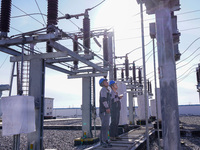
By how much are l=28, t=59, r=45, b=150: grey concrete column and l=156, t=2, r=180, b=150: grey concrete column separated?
Result: 3235 mm

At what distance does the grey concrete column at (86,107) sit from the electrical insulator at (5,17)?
454 cm

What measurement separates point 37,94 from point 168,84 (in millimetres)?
3533

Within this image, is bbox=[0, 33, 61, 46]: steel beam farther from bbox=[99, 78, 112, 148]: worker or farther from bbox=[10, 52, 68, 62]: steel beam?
bbox=[99, 78, 112, 148]: worker

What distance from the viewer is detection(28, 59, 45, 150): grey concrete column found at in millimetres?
5417

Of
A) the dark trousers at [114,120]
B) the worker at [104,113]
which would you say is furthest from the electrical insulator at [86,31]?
the dark trousers at [114,120]

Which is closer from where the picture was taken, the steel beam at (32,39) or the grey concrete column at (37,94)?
the steel beam at (32,39)

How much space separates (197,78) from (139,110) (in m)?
5.99

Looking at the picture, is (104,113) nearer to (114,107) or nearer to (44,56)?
(114,107)

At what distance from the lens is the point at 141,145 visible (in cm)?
707

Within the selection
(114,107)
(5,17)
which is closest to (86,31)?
(114,107)

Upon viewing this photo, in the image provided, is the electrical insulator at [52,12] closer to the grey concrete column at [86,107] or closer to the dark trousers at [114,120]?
the dark trousers at [114,120]

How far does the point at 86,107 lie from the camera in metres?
9.13

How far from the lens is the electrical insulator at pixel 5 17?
5.33 metres

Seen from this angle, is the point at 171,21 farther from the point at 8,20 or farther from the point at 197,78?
the point at 197,78
